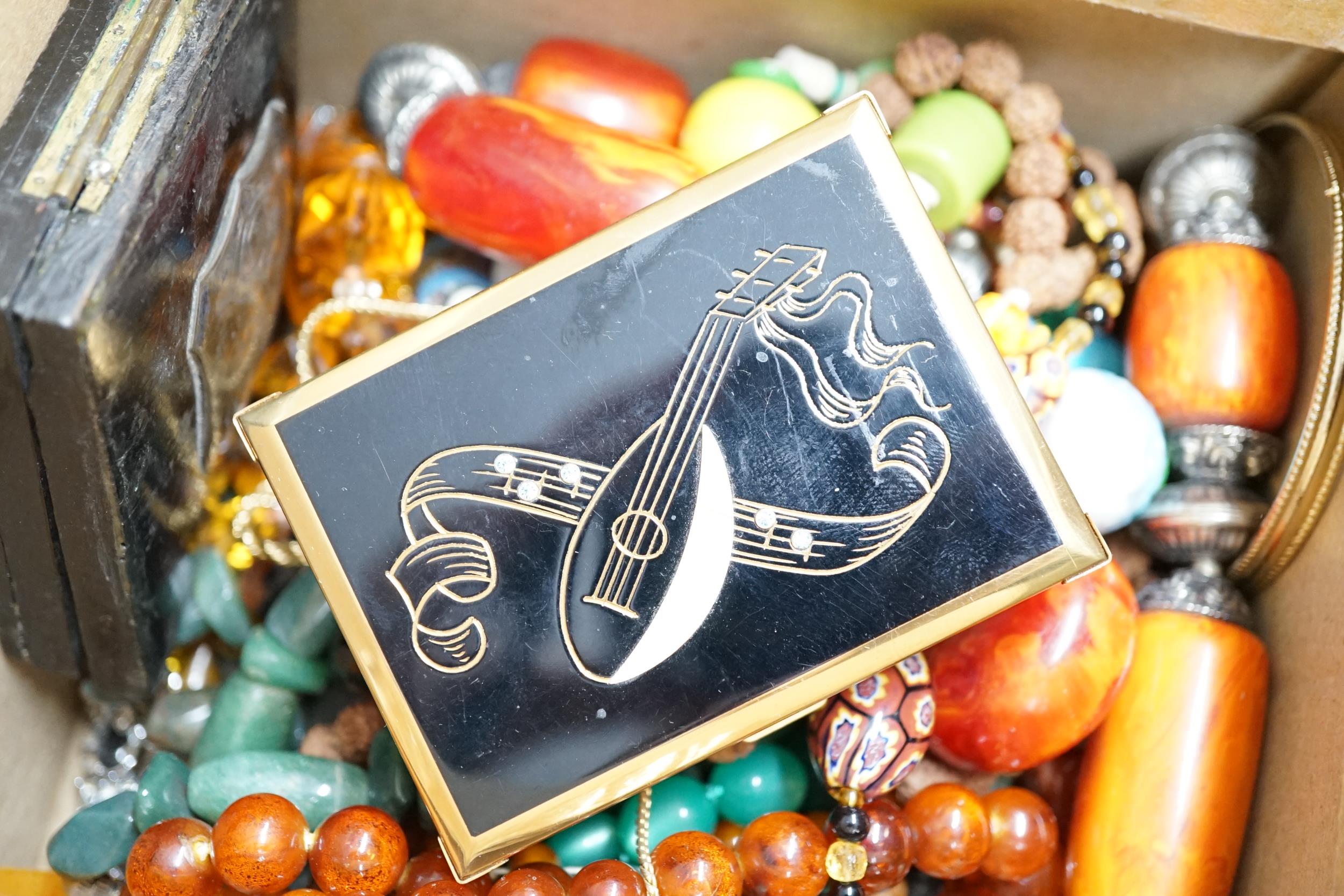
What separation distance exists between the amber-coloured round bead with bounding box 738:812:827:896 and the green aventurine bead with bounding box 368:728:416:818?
263 mm

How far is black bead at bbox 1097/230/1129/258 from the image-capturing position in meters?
0.93

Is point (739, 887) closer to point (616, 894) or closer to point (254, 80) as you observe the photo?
point (616, 894)

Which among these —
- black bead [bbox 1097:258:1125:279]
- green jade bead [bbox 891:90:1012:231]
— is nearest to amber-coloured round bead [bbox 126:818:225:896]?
green jade bead [bbox 891:90:1012:231]

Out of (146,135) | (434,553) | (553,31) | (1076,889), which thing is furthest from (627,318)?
(1076,889)

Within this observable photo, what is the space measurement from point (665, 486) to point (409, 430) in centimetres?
18

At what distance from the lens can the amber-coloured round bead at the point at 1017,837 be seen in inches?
30.4

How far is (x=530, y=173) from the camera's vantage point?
0.86 metres

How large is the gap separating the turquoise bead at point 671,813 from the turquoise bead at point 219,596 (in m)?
0.36

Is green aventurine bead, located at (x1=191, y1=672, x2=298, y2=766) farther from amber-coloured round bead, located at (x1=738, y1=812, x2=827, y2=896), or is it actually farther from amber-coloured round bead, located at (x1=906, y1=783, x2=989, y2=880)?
amber-coloured round bead, located at (x1=906, y1=783, x2=989, y2=880)

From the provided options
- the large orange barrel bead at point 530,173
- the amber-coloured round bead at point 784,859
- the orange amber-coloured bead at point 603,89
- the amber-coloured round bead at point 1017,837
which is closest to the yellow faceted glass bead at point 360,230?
the large orange barrel bead at point 530,173

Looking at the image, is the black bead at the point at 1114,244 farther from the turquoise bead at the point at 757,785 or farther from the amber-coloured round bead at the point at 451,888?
the amber-coloured round bead at the point at 451,888

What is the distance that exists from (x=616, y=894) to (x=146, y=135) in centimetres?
59

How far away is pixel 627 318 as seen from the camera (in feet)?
2.38

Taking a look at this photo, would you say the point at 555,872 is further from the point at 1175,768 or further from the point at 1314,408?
the point at 1314,408
